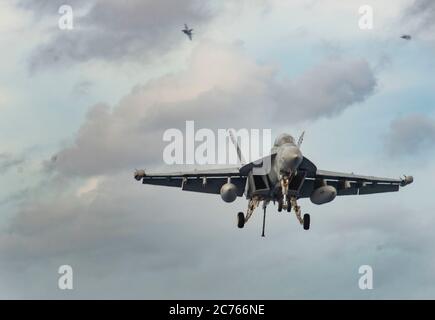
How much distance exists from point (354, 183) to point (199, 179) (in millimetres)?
14290

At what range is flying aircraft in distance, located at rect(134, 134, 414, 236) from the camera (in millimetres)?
82125

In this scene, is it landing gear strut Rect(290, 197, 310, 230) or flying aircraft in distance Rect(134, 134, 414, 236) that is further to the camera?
landing gear strut Rect(290, 197, 310, 230)

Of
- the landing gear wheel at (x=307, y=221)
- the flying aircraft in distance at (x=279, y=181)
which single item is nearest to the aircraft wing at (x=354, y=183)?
the flying aircraft in distance at (x=279, y=181)

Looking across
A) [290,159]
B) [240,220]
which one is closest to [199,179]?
[240,220]

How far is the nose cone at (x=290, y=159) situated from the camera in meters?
79.1

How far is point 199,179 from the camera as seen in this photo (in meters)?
93.1

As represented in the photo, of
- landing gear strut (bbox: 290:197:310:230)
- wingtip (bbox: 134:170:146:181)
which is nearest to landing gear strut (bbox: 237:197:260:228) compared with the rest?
landing gear strut (bbox: 290:197:310:230)

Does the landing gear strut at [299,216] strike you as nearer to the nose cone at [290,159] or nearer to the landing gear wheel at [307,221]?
the landing gear wheel at [307,221]

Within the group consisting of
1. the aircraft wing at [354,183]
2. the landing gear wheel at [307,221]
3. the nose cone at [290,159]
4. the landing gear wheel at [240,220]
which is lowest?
the landing gear wheel at [307,221]

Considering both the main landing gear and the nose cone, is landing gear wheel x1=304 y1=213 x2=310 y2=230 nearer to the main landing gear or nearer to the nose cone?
the main landing gear

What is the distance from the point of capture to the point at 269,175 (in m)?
85.3
